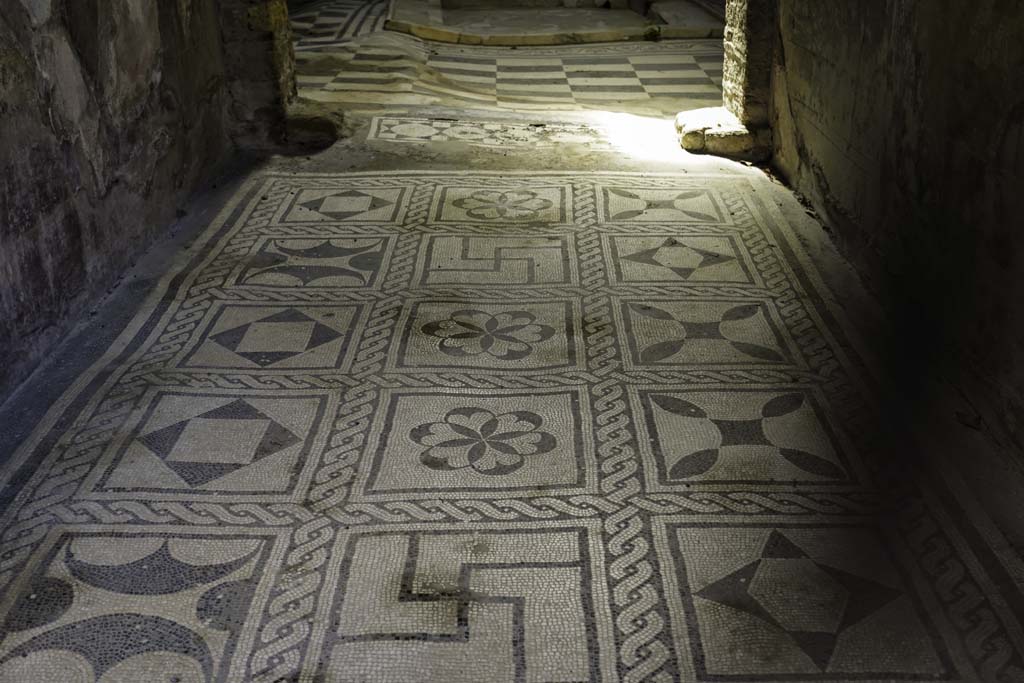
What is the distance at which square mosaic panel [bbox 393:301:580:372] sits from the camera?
242 cm

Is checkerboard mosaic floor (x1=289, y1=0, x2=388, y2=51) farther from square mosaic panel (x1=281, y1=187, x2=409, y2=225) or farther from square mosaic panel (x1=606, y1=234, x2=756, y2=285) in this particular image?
square mosaic panel (x1=606, y1=234, x2=756, y2=285)

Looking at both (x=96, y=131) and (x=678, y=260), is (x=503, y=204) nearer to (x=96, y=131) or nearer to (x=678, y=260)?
(x=678, y=260)

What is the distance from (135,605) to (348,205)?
6.97 ft

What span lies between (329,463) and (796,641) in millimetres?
968

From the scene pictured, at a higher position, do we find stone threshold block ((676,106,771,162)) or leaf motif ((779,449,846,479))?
stone threshold block ((676,106,771,162))

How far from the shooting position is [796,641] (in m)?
1.53

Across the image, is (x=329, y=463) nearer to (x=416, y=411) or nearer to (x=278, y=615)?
(x=416, y=411)

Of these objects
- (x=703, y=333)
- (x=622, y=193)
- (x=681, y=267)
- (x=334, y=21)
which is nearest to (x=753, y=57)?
(x=622, y=193)

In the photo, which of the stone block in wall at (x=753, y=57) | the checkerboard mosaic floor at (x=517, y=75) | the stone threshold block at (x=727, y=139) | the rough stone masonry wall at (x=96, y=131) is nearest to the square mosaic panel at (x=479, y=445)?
the rough stone masonry wall at (x=96, y=131)

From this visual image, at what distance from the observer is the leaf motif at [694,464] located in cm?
196

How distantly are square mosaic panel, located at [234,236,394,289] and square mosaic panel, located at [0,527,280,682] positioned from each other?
122 centimetres

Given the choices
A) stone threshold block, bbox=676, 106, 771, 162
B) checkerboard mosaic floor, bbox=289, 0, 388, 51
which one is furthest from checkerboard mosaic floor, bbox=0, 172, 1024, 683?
checkerboard mosaic floor, bbox=289, 0, 388, 51

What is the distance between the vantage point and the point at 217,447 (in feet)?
6.80

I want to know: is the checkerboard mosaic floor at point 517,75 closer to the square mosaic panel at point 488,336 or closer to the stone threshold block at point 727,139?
the stone threshold block at point 727,139
